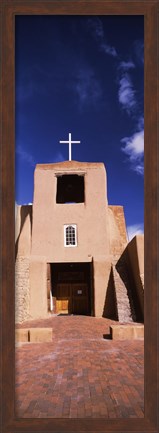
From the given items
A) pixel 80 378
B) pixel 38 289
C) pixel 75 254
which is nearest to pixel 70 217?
pixel 75 254

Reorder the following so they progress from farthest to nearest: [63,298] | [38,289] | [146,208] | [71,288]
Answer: [71,288] → [63,298] → [38,289] → [146,208]

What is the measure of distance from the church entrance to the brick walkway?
7960 millimetres

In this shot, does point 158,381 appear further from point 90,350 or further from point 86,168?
point 86,168

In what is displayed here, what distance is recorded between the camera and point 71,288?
18.9 m

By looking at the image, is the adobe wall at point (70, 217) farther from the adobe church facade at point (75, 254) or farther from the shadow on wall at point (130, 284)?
the shadow on wall at point (130, 284)

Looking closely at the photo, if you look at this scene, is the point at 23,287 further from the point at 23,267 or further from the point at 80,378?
the point at 80,378

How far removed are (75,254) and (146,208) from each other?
1351 cm

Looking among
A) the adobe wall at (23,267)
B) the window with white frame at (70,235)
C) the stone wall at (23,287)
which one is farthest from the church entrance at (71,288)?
the stone wall at (23,287)

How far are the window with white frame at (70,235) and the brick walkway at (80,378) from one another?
6.68 m

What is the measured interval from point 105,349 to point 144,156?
7.27 m

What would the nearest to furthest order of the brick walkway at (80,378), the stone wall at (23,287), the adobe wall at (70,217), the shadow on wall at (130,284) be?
the brick walkway at (80,378) < the shadow on wall at (130,284) < the stone wall at (23,287) < the adobe wall at (70,217)

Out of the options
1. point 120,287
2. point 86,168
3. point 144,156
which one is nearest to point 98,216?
point 86,168

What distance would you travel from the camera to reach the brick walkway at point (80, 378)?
461cm

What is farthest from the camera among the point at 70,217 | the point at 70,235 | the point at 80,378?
the point at 70,217
